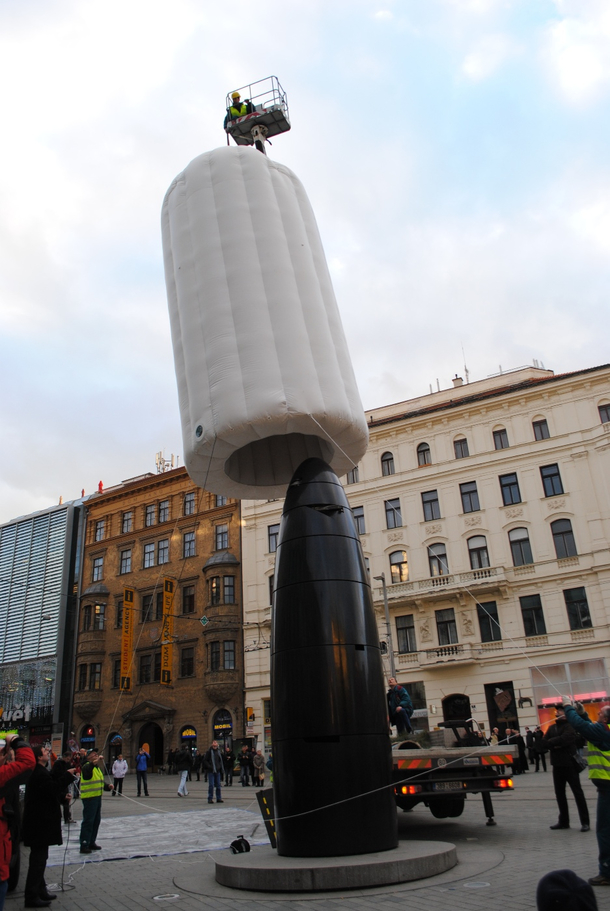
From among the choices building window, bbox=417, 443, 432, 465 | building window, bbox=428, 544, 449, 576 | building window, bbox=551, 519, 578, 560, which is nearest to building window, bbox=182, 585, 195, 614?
building window, bbox=428, 544, 449, 576

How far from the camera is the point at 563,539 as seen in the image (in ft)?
104

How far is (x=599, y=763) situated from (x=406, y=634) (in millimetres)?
27655

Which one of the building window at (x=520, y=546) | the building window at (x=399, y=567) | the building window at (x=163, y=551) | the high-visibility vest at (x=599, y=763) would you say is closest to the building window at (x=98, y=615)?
the building window at (x=163, y=551)

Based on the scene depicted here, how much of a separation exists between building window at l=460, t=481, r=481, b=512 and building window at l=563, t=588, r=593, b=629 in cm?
601

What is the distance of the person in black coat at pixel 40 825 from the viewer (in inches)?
273

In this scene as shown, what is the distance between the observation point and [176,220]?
34.1 feet

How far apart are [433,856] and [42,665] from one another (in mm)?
43695

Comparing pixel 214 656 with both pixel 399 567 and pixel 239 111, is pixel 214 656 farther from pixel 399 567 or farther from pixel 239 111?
pixel 239 111

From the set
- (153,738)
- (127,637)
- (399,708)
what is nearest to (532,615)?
(127,637)

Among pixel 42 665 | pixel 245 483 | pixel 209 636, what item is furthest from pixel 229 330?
pixel 42 665

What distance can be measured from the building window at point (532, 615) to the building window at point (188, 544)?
1987 cm

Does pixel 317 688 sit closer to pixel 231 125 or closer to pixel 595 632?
pixel 231 125

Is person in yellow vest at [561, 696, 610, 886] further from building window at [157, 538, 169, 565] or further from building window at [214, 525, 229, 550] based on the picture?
building window at [157, 538, 169, 565]

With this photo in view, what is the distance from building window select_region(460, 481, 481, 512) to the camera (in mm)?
34438
